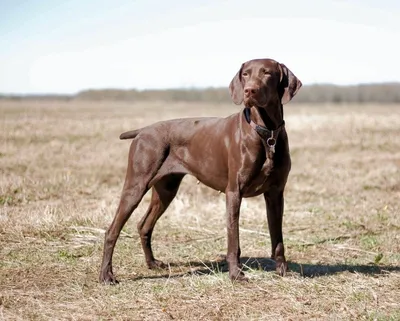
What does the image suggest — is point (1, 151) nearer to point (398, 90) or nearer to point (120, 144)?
point (120, 144)

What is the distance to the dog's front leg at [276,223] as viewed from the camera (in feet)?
22.0

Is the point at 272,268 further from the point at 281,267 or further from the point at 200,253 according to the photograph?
the point at 200,253

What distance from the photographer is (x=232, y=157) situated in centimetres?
648

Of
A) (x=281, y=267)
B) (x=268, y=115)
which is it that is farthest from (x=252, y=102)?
(x=281, y=267)

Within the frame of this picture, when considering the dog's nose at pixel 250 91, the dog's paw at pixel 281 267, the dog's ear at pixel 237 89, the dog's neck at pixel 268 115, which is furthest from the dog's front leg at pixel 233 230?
the dog's nose at pixel 250 91

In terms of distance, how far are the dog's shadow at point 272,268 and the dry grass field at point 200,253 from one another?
0.02 metres

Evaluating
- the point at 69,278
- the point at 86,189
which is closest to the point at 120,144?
the point at 86,189

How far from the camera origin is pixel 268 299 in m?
5.84

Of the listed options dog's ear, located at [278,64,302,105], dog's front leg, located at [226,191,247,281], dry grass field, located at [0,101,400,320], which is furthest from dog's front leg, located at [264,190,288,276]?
dog's ear, located at [278,64,302,105]

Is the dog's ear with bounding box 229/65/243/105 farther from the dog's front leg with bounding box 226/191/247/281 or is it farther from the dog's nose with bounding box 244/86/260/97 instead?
the dog's front leg with bounding box 226/191/247/281

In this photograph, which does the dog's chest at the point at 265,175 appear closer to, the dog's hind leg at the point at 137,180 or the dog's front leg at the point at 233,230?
the dog's front leg at the point at 233,230

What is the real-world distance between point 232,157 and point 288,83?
0.97 m

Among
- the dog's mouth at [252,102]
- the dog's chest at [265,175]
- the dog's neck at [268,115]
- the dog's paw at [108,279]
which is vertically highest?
the dog's mouth at [252,102]

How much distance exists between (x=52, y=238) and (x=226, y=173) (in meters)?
2.98
